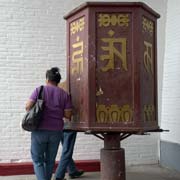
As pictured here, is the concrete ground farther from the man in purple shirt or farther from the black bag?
the black bag

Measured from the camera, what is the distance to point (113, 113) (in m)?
4.90

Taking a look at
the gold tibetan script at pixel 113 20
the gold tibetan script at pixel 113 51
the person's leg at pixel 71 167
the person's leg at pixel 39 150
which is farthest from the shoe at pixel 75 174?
the gold tibetan script at pixel 113 20

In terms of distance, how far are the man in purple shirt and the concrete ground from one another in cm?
136

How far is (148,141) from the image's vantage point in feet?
25.3

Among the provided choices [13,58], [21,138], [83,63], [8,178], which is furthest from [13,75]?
[83,63]

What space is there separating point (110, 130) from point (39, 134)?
1021 millimetres

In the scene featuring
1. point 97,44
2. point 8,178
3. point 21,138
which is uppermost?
point 97,44

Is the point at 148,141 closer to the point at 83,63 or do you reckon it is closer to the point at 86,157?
the point at 86,157

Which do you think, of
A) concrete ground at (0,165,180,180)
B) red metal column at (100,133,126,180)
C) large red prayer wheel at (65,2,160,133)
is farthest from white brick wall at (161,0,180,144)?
large red prayer wheel at (65,2,160,133)

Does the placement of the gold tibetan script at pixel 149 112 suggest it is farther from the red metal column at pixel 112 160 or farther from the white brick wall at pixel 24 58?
the white brick wall at pixel 24 58

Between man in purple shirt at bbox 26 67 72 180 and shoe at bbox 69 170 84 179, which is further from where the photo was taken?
shoe at bbox 69 170 84 179

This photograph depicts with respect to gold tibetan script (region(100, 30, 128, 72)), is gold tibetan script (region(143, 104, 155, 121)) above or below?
below

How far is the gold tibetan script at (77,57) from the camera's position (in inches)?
200

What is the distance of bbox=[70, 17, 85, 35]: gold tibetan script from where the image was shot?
16.5 ft
